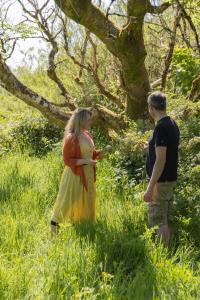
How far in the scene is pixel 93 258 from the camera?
163 inches

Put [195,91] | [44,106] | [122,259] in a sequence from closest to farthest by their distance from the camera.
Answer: [122,259]
[195,91]
[44,106]

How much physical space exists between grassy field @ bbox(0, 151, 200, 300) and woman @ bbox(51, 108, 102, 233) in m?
0.26

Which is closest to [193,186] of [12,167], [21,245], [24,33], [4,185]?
[21,245]

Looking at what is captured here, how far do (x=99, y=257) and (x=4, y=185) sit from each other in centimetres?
353

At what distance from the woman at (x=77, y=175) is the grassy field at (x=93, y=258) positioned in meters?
0.26

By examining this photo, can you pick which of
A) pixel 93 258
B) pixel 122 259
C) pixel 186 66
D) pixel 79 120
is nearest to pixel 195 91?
pixel 186 66

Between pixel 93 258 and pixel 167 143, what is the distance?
4.53 ft

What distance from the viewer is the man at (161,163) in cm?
462

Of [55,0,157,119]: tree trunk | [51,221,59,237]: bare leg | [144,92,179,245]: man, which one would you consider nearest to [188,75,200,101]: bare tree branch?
[55,0,157,119]: tree trunk

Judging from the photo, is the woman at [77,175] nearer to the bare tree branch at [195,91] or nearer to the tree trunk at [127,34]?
the tree trunk at [127,34]

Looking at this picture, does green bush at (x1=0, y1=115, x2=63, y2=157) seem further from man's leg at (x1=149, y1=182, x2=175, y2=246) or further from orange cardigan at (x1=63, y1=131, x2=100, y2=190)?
man's leg at (x1=149, y1=182, x2=175, y2=246)

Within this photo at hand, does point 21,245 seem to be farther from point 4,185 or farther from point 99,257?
point 4,185

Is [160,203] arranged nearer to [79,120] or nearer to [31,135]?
Answer: [79,120]

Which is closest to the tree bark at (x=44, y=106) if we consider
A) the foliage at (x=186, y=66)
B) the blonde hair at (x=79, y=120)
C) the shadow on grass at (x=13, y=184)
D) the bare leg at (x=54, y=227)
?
the shadow on grass at (x=13, y=184)
